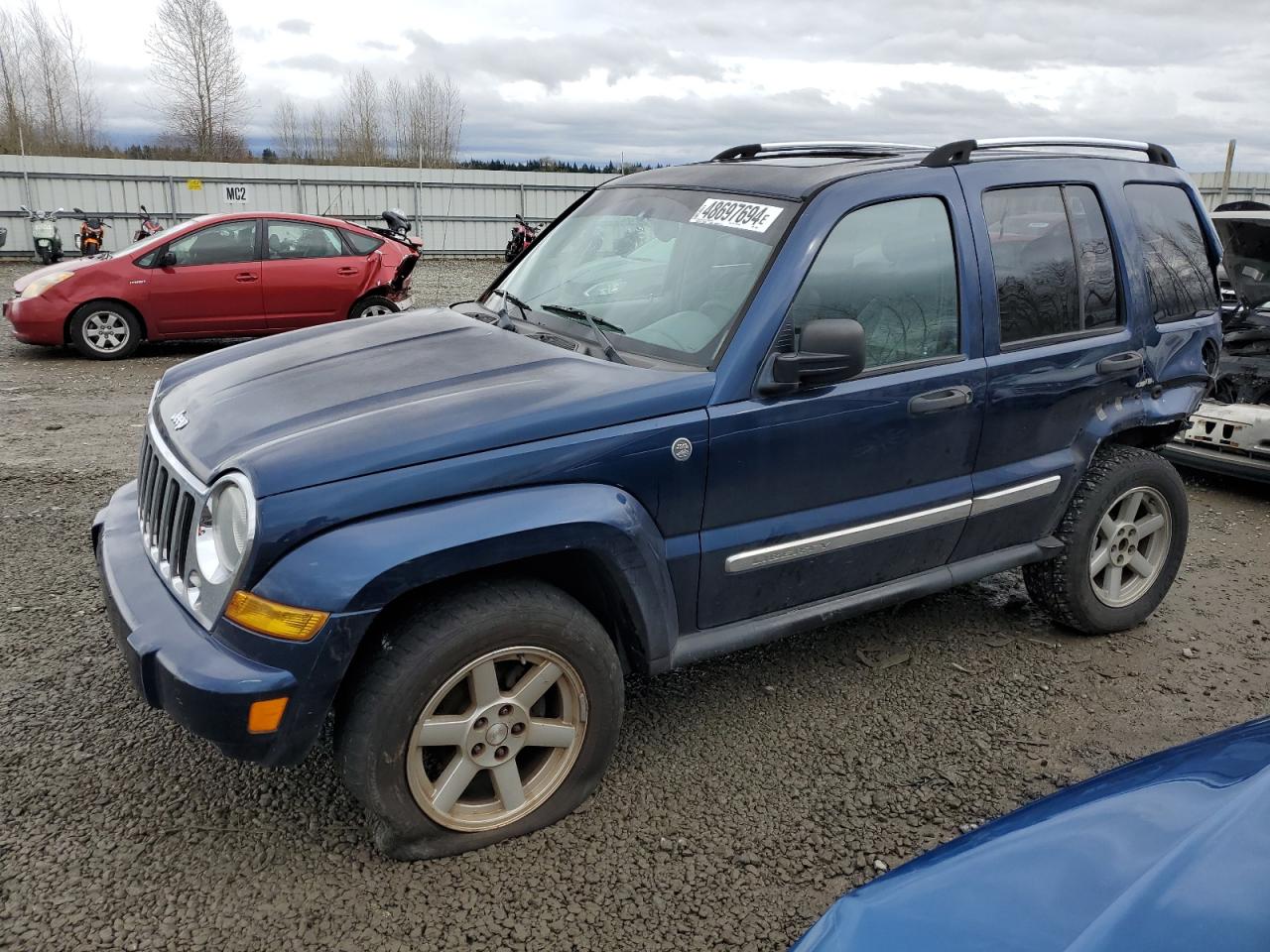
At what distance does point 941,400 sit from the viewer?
3441 millimetres

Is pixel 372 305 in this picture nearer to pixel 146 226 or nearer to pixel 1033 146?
pixel 1033 146

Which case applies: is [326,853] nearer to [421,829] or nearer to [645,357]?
[421,829]

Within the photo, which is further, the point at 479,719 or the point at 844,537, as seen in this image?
the point at 844,537

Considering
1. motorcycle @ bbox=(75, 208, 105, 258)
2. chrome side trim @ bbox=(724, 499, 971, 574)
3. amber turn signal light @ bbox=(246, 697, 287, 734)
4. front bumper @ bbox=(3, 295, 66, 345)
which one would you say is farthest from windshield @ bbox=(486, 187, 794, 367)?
motorcycle @ bbox=(75, 208, 105, 258)

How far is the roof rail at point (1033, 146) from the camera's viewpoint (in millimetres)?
3619

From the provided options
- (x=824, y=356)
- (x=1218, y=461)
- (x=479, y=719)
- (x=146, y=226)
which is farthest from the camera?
(x=146, y=226)

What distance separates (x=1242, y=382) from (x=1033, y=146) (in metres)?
3.43

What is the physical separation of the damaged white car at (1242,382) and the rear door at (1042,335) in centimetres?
269

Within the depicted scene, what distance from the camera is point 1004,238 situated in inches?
146

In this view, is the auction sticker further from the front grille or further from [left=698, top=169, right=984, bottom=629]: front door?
the front grille

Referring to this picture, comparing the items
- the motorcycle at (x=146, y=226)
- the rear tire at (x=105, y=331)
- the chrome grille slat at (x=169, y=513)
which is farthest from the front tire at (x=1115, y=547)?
the motorcycle at (x=146, y=226)

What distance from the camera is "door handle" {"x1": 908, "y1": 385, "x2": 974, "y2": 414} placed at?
11.1ft

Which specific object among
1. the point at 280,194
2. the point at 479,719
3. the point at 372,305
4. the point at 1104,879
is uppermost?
the point at 280,194

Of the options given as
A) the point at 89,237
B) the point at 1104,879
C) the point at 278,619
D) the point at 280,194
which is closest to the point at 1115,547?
the point at 1104,879
